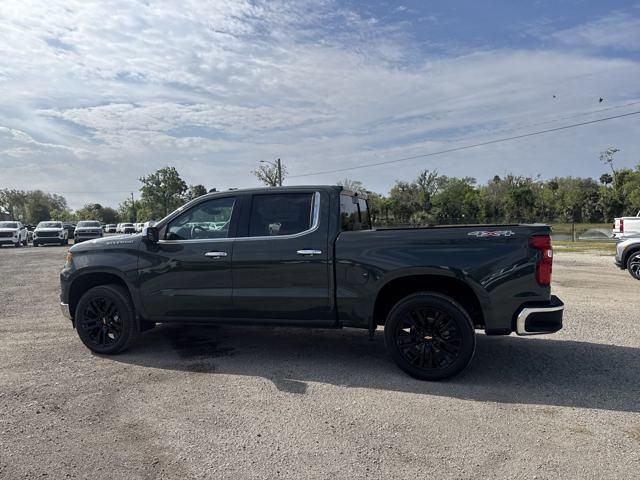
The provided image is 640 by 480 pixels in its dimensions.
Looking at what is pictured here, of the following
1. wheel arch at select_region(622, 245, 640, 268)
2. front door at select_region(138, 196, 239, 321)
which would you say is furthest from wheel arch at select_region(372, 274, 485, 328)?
wheel arch at select_region(622, 245, 640, 268)

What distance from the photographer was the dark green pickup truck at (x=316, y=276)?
4.40 meters

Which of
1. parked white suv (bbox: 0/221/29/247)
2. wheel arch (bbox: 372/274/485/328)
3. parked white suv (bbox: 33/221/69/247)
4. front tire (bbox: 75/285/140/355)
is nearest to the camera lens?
wheel arch (bbox: 372/274/485/328)

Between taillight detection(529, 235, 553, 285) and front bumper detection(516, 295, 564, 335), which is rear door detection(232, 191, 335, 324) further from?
taillight detection(529, 235, 553, 285)

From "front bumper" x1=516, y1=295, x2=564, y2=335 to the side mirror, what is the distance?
3.95 metres

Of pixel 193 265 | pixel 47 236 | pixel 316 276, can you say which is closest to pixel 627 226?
pixel 316 276

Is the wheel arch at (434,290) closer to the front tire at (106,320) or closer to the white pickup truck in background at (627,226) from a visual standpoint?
the front tire at (106,320)

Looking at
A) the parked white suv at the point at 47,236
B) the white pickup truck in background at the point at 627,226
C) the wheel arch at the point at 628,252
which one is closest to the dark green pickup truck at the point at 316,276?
the wheel arch at the point at 628,252

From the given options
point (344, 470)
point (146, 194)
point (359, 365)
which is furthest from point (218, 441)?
point (146, 194)

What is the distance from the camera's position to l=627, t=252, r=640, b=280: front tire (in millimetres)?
11242

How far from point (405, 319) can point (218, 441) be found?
6.93 feet

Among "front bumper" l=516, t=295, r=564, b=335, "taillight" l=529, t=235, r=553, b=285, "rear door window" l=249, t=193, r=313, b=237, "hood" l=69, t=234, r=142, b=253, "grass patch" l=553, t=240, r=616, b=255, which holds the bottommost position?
"grass patch" l=553, t=240, r=616, b=255

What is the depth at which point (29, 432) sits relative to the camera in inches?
142

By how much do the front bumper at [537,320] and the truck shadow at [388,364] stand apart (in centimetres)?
56

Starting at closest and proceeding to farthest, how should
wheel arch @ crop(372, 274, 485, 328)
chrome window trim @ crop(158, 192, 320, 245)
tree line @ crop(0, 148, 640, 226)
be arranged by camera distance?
wheel arch @ crop(372, 274, 485, 328) → chrome window trim @ crop(158, 192, 320, 245) → tree line @ crop(0, 148, 640, 226)
